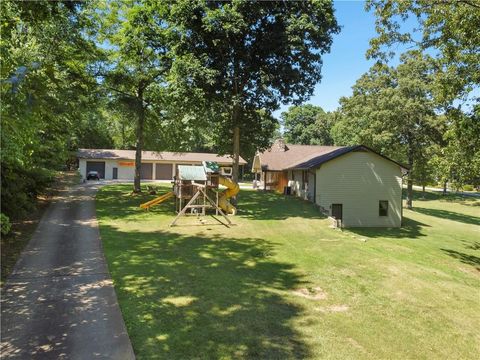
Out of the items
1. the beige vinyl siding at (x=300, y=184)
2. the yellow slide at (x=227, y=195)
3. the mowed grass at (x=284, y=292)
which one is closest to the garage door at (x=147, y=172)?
the beige vinyl siding at (x=300, y=184)

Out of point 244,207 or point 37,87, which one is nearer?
point 37,87

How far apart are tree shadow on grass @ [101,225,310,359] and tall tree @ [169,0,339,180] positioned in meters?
12.9

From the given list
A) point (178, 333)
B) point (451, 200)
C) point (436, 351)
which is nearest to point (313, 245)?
point (436, 351)

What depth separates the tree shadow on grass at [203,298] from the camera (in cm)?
847

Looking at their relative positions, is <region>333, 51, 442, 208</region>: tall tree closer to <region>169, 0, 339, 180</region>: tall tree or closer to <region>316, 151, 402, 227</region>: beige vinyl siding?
<region>316, 151, 402, 227</region>: beige vinyl siding

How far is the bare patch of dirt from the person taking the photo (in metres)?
12.1

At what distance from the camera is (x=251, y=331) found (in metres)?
9.28

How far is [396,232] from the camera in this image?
29.0 meters

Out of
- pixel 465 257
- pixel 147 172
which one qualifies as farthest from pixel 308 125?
pixel 465 257

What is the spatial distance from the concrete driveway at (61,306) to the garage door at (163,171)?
41.2m

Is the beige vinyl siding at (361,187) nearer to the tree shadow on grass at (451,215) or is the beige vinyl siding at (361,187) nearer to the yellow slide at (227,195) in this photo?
the yellow slide at (227,195)

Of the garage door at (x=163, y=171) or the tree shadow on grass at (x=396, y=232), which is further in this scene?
the garage door at (x=163, y=171)

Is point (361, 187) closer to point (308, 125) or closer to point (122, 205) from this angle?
point (122, 205)

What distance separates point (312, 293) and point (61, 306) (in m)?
7.63
